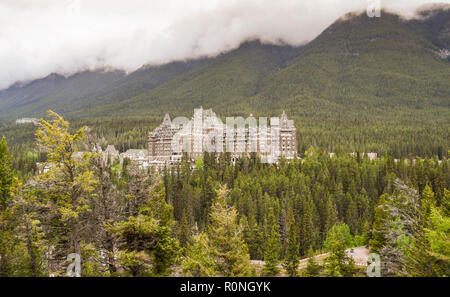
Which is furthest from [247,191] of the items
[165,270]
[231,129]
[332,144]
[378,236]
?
[332,144]

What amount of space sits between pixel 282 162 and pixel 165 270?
78.7 metres

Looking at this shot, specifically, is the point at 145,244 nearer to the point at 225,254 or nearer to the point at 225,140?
the point at 225,254

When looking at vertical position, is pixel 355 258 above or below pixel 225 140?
below

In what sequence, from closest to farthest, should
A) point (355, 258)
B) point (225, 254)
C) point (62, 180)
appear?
1. point (62, 180)
2. point (225, 254)
3. point (355, 258)

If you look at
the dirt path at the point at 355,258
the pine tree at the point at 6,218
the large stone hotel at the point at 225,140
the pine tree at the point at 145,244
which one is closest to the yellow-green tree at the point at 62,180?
the pine tree at the point at 145,244

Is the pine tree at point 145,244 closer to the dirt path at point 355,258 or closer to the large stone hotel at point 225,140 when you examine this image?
the dirt path at point 355,258

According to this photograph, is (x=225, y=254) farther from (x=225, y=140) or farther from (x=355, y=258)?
(x=225, y=140)

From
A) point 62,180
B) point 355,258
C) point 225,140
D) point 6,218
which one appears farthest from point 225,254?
point 225,140

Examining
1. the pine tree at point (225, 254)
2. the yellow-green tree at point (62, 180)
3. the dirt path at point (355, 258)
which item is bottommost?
the dirt path at point (355, 258)

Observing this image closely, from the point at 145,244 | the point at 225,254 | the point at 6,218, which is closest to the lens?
the point at 145,244

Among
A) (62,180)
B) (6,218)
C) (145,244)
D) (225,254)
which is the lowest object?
(225,254)

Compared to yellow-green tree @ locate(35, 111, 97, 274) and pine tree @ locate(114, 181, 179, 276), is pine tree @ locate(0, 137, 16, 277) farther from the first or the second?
Result: pine tree @ locate(114, 181, 179, 276)

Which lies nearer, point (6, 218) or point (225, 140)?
point (6, 218)

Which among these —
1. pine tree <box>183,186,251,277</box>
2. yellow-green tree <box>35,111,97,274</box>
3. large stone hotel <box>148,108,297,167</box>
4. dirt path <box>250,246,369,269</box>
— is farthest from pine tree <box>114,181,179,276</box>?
large stone hotel <box>148,108,297,167</box>
